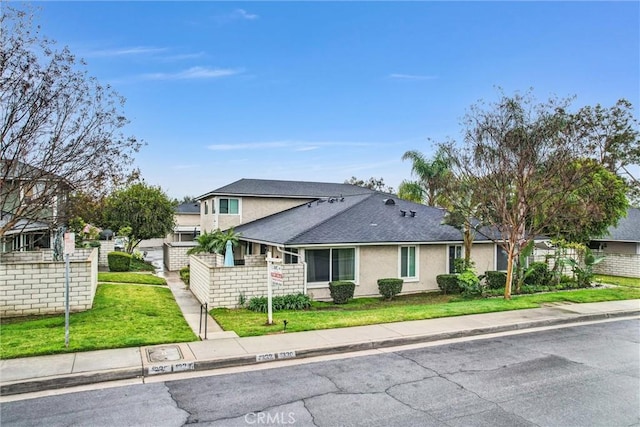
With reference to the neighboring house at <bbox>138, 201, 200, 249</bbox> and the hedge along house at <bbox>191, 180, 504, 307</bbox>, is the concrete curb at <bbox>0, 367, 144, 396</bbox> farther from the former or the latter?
the neighboring house at <bbox>138, 201, 200, 249</bbox>

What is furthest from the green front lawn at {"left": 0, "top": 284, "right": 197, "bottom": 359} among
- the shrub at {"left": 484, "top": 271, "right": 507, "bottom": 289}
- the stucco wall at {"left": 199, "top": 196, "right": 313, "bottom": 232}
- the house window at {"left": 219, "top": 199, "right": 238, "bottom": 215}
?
the house window at {"left": 219, "top": 199, "right": 238, "bottom": 215}

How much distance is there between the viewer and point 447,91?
2564 cm

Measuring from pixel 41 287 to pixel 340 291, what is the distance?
9827 mm

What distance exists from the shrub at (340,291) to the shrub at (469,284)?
5.01 metres

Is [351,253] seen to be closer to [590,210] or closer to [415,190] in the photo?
[590,210]

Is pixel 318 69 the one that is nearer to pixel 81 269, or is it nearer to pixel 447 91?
pixel 447 91

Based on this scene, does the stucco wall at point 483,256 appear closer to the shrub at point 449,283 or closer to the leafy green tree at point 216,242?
the shrub at point 449,283

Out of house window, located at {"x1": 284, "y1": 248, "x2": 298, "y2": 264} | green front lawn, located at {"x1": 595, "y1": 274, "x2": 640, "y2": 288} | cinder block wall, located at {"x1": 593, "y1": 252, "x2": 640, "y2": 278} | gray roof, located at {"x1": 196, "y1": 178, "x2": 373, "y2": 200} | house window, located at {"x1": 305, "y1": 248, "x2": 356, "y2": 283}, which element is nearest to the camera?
house window, located at {"x1": 305, "y1": 248, "x2": 356, "y2": 283}

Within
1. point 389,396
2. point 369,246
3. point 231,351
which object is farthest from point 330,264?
point 389,396

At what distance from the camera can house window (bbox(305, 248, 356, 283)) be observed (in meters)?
17.2

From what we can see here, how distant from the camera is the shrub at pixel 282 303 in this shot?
1409cm

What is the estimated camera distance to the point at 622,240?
28.7m

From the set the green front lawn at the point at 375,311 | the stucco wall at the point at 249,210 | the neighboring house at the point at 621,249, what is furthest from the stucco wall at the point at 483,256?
the stucco wall at the point at 249,210

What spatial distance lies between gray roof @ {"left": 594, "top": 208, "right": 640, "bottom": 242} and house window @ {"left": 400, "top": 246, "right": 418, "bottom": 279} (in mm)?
16211
